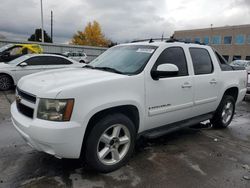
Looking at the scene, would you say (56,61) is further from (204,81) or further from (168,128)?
(168,128)

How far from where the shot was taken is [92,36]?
52.7 meters

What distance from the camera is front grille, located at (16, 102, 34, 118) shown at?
2955 millimetres

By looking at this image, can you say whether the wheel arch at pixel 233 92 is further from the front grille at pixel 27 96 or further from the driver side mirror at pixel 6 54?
the driver side mirror at pixel 6 54

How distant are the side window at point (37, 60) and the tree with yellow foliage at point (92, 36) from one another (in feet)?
144

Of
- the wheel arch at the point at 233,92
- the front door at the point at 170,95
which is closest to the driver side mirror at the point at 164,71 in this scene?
the front door at the point at 170,95

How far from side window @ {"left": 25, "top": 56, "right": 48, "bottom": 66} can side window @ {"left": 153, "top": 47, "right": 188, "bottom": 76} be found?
738 centimetres

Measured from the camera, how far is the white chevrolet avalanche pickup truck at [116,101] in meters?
2.72

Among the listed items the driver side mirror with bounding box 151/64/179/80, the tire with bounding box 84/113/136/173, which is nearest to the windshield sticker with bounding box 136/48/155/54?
the driver side mirror with bounding box 151/64/179/80

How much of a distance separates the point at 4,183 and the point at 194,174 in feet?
8.22

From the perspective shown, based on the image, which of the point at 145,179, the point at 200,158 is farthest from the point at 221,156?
the point at 145,179

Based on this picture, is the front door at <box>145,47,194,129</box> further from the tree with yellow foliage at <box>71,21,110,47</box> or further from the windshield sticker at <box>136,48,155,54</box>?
the tree with yellow foliage at <box>71,21,110,47</box>

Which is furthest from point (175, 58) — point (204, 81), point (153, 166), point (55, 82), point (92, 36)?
point (92, 36)

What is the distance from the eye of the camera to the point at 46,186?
112 inches

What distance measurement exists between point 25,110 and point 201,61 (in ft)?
10.8
